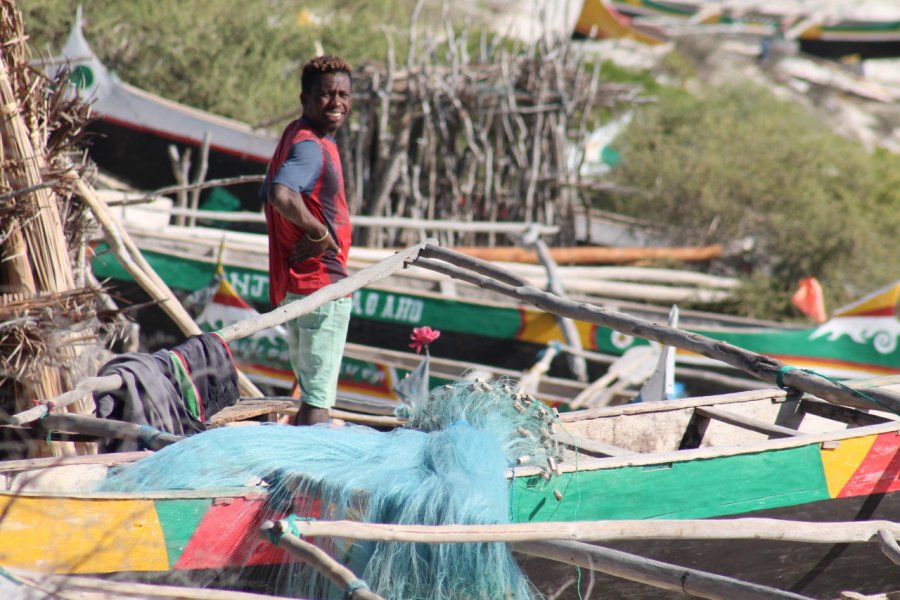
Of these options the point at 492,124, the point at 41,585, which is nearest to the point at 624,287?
the point at 492,124

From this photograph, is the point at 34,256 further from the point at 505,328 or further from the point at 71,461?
the point at 505,328

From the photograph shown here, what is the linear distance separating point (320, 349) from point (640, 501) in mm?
1436

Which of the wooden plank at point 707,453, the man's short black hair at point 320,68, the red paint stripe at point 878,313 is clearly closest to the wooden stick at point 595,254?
the red paint stripe at point 878,313

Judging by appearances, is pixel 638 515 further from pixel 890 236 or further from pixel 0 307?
pixel 890 236

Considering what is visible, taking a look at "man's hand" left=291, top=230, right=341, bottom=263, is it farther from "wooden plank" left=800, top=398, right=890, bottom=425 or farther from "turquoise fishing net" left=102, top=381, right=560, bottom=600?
"wooden plank" left=800, top=398, right=890, bottom=425

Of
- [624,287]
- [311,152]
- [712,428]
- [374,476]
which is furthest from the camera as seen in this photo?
[624,287]

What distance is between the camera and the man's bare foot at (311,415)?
3984 mm

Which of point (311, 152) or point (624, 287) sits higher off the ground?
point (311, 152)

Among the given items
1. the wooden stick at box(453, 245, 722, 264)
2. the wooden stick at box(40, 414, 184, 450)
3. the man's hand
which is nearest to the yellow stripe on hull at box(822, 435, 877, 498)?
the man's hand

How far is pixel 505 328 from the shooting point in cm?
696

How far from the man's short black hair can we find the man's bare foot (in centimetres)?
126

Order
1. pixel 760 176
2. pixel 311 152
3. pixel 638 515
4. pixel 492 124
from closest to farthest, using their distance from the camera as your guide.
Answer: pixel 638 515 < pixel 311 152 < pixel 492 124 < pixel 760 176

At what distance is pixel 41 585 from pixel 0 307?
1469mm

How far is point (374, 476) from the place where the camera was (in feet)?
9.29
